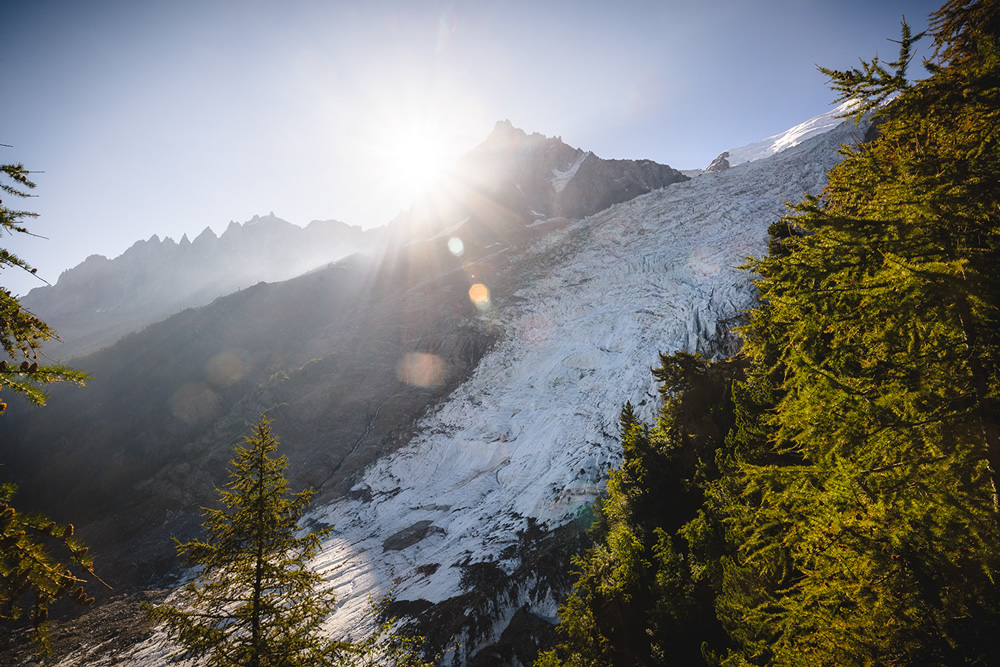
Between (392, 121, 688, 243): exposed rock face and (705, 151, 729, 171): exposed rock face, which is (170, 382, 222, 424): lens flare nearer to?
(392, 121, 688, 243): exposed rock face

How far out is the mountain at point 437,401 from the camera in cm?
2277

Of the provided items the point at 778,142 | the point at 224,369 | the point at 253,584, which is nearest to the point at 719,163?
the point at 778,142

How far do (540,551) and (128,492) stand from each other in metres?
39.7

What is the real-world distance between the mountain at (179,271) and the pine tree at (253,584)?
130167 millimetres

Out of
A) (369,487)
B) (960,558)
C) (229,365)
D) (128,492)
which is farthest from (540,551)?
(229,365)

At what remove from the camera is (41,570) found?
2793mm

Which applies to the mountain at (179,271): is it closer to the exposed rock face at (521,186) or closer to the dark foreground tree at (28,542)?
the exposed rock face at (521,186)

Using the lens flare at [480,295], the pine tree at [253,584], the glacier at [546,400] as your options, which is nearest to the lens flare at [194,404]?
the glacier at [546,400]

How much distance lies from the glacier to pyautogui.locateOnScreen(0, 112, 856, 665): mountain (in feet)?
0.56

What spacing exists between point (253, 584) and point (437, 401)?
3577 centimetres

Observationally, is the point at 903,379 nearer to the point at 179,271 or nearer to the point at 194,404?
the point at 194,404

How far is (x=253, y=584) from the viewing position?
559 cm

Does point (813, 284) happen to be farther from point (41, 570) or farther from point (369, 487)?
point (369, 487)

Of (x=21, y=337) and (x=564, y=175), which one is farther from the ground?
(x=564, y=175)
